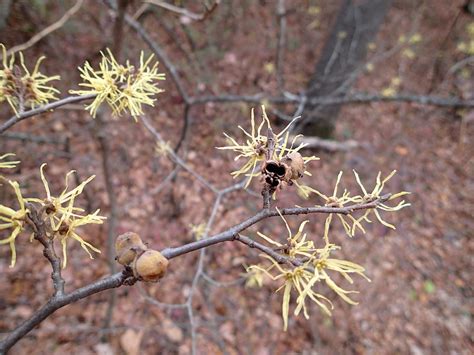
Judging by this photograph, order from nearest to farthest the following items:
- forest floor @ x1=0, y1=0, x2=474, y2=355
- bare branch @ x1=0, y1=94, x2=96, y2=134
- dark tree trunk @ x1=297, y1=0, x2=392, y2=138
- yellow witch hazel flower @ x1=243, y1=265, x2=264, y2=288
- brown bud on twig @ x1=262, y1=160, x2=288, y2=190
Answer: brown bud on twig @ x1=262, y1=160, x2=288, y2=190, bare branch @ x1=0, y1=94, x2=96, y2=134, yellow witch hazel flower @ x1=243, y1=265, x2=264, y2=288, forest floor @ x1=0, y1=0, x2=474, y2=355, dark tree trunk @ x1=297, y1=0, x2=392, y2=138

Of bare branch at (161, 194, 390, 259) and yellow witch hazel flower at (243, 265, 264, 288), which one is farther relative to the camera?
yellow witch hazel flower at (243, 265, 264, 288)

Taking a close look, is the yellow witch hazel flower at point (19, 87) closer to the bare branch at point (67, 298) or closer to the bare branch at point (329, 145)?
the bare branch at point (67, 298)

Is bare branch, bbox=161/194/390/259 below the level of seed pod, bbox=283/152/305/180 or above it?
below

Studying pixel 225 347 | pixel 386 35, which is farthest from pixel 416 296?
pixel 386 35

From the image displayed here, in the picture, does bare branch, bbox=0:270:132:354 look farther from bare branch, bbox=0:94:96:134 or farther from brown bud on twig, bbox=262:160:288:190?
bare branch, bbox=0:94:96:134

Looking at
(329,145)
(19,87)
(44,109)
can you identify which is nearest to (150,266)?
(44,109)

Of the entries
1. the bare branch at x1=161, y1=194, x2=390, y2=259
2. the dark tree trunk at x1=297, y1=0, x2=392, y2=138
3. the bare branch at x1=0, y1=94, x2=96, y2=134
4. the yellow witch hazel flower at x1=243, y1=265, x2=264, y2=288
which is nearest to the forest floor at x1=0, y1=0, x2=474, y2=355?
the yellow witch hazel flower at x1=243, y1=265, x2=264, y2=288
